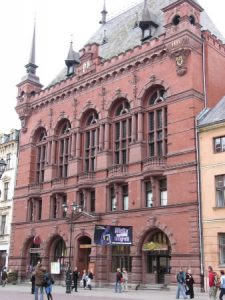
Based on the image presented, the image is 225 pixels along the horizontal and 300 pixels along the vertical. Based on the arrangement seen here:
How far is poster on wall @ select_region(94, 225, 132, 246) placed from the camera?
33.6 m

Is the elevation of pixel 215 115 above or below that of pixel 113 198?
above

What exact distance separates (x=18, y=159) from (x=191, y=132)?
24643 mm

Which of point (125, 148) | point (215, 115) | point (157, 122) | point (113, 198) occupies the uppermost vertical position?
point (157, 122)

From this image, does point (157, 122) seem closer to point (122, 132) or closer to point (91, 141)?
point (122, 132)

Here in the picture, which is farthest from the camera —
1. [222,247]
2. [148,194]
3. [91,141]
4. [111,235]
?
[91,141]

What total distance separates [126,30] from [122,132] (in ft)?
44.9

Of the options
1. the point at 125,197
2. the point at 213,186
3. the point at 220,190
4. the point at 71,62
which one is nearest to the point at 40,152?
the point at 71,62

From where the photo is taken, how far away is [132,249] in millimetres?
36250

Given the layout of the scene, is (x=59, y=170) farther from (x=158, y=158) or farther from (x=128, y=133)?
(x=158, y=158)

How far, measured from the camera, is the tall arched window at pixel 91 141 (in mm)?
43312

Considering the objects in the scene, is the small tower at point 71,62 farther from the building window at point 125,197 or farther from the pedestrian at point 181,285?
the pedestrian at point 181,285

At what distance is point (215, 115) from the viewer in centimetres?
3409

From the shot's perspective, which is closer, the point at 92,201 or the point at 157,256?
the point at 157,256

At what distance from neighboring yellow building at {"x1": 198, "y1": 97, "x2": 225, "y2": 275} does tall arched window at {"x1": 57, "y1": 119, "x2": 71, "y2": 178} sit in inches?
656
